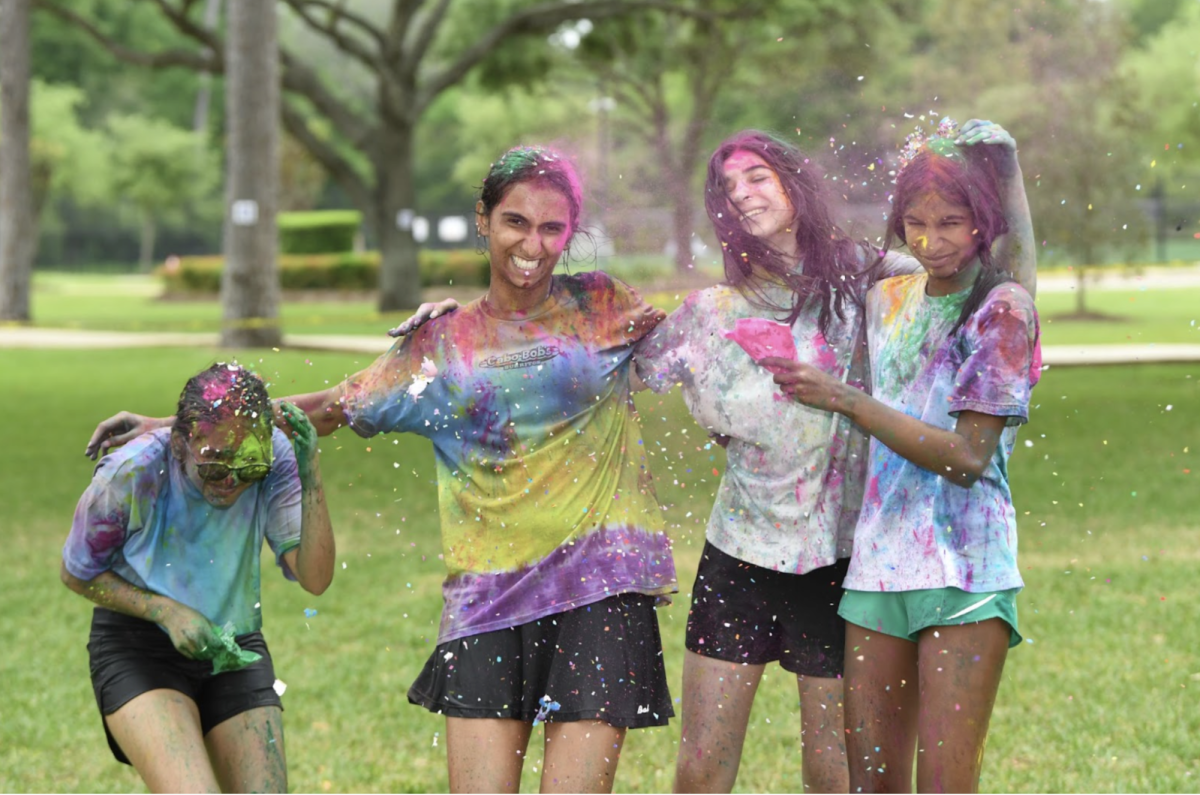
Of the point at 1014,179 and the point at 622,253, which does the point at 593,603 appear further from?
the point at 1014,179

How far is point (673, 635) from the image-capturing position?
648 centimetres

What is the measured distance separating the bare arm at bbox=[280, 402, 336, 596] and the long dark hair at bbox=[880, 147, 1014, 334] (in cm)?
141

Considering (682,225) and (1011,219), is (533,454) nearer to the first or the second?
(682,225)

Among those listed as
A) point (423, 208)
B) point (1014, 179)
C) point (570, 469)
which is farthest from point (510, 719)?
point (423, 208)

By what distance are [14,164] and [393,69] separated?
24.7 ft

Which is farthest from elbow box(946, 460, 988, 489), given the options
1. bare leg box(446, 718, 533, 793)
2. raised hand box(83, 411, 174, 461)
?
raised hand box(83, 411, 174, 461)

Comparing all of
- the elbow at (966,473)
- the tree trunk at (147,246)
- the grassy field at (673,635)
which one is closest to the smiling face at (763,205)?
the grassy field at (673,635)

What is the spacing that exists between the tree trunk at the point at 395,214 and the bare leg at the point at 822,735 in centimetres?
2199

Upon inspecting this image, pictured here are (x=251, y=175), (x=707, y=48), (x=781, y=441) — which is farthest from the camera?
(x=707, y=48)

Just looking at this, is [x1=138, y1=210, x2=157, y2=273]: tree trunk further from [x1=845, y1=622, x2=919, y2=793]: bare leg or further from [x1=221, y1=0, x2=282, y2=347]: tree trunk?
[x1=845, y1=622, x2=919, y2=793]: bare leg

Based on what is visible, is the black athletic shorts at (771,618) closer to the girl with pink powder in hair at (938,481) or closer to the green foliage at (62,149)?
the girl with pink powder in hair at (938,481)

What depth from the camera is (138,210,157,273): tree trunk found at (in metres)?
60.2

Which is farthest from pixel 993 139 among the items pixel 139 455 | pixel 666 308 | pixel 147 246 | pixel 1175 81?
pixel 147 246

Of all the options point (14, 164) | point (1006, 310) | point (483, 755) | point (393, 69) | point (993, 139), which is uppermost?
point (393, 69)
